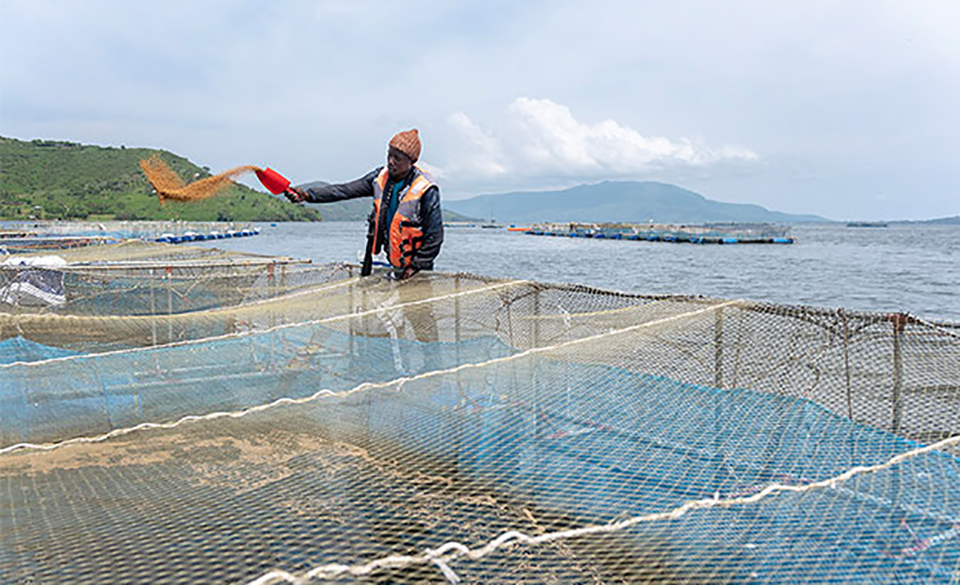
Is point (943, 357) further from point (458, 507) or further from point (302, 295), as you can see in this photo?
point (302, 295)

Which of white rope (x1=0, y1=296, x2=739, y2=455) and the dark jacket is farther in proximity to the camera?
the dark jacket

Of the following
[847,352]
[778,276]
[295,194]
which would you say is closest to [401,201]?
[295,194]

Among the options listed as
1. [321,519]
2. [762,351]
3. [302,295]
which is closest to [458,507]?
[321,519]

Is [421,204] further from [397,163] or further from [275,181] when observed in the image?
[275,181]

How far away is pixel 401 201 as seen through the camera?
5125 millimetres

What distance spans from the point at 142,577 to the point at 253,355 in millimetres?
3022

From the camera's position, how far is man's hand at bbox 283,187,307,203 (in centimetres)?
523

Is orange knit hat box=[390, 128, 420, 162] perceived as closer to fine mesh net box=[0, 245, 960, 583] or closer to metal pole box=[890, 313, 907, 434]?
fine mesh net box=[0, 245, 960, 583]

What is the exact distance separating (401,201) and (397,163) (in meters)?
0.28

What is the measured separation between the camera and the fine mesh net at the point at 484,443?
2.33 m

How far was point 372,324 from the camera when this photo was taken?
16.1ft

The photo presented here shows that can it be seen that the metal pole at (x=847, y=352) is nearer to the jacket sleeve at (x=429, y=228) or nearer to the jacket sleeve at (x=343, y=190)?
the jacket sleeve at (x=429, y=228)

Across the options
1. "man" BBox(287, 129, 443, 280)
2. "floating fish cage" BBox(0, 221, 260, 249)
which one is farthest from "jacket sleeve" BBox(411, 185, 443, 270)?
"floating fish cage" BBox(0, 221, 260, 249)

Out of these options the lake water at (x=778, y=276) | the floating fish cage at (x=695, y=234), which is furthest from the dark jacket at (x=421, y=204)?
the floating fish cage at (x=695, y=234)
